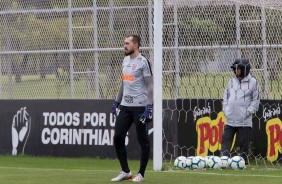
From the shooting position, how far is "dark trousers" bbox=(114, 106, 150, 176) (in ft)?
44.7

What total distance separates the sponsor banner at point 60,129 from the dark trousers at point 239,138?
2.45m

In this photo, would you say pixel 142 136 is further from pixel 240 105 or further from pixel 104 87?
pixel 104 87

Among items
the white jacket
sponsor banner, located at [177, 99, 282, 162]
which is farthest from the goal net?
the white jacket

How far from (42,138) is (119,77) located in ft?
6.95

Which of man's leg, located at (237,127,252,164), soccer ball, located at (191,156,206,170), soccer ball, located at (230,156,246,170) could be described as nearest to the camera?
soccer ball, located at (230,156,246,170)

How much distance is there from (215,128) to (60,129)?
3.69m

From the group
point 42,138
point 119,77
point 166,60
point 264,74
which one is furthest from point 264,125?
point 42,138

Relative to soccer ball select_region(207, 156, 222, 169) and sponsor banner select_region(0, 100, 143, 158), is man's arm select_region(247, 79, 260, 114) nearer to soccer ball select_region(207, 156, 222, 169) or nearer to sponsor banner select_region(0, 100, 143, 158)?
soccer ball select_region(207, 156, 222, 169)

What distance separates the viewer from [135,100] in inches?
539

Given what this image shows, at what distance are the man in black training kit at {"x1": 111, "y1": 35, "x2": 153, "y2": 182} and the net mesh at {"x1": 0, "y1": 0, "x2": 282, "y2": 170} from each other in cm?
393

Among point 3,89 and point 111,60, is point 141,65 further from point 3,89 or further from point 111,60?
point 3,89

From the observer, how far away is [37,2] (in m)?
20.3

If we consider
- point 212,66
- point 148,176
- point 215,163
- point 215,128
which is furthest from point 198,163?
point 212,66

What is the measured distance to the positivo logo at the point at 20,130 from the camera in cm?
2034
